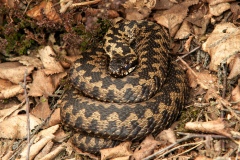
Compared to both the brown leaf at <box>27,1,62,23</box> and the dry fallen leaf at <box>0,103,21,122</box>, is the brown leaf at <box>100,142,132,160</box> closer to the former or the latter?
the dry fallen leaf at <box>0,103,21,122</box>

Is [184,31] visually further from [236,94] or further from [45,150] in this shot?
[45,150]

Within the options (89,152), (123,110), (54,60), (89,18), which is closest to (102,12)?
(89,18)

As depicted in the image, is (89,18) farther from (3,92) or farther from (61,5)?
(3,92)

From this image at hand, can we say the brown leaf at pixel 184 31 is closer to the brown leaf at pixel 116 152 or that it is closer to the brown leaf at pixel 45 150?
the brown leaf at pixel 116 152

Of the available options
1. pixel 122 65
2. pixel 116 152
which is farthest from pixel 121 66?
pixel 116 152

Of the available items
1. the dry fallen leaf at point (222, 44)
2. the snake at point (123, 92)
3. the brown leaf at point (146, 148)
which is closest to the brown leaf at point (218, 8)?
the dry fallen leaf at point (222, 44)

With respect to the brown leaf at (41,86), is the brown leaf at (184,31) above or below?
above

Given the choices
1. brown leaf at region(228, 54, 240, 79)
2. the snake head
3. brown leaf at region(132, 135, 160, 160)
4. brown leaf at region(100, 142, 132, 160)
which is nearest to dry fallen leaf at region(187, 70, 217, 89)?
brown leaf at region(228, 54, 240, 79)
